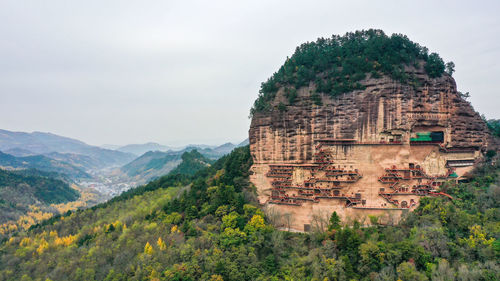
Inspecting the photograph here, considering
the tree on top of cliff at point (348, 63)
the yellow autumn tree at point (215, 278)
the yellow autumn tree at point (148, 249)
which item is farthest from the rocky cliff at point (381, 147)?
the yellow autumn tree at point (148, 249)

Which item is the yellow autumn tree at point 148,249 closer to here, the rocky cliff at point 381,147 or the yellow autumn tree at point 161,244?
the yellow autumn tree at point 161,244

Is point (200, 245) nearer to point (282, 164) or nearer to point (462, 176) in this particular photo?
point (282, 164)

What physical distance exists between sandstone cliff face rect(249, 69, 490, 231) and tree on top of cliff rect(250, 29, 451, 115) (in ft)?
3.53

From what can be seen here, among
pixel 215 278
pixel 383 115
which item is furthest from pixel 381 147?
pixel 215 278

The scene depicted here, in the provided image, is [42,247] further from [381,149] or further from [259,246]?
[381,149]

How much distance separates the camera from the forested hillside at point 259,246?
70.1 ft

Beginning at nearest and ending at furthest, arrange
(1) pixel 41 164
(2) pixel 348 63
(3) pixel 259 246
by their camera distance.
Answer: (3) pixel 259 246, (2) pixel 348 63, (1) pixel 41 164

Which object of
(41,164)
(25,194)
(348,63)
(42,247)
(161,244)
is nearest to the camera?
(161,244)

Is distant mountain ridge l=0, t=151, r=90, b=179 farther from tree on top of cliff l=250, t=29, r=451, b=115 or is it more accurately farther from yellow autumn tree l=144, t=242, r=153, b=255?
tree on top of cliff l=250, t=29, r=451, b=115

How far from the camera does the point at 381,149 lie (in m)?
28.8

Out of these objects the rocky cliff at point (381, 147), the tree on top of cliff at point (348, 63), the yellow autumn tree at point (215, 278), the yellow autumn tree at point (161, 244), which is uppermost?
the tree on top of cliff at point (348, 63)

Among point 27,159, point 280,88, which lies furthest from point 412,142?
point 27,159

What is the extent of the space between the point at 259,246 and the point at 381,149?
17.0 meters

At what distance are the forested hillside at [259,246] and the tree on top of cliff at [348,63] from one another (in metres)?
12.2
